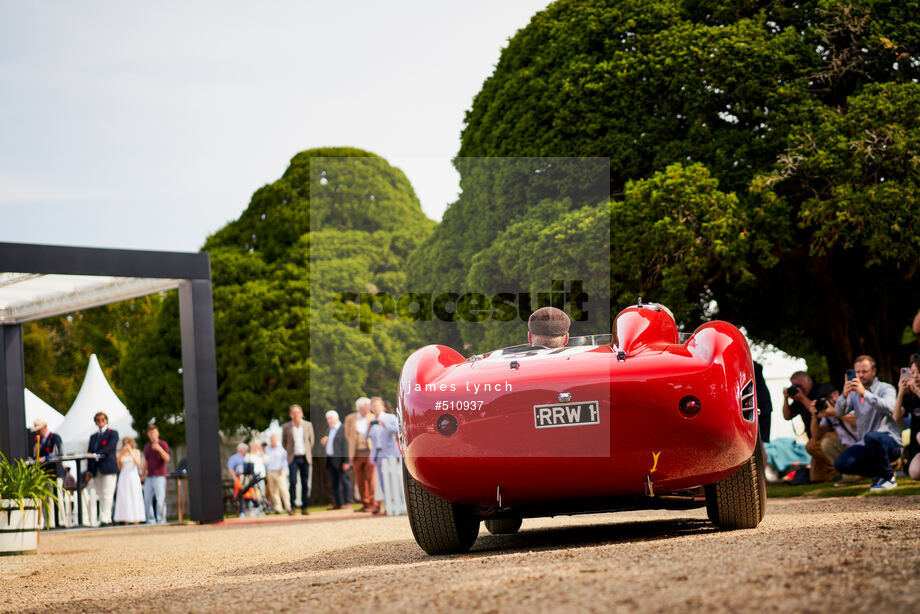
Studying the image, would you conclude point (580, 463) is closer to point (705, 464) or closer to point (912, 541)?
point (705, 464)

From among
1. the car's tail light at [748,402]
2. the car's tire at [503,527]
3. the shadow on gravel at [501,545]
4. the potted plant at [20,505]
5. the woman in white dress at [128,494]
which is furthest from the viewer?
the woman in white dress at [128,494]

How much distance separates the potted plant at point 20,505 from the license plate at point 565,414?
7.14m

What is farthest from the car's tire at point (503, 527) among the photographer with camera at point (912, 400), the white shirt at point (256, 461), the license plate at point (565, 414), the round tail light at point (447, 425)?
the white shirt at point (256, 461)

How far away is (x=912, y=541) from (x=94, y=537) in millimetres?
12620

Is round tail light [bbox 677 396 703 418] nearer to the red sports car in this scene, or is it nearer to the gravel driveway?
the red sports car

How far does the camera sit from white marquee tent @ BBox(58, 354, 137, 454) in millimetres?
23859

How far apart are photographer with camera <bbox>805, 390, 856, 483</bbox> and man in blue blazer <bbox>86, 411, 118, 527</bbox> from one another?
36.4ft

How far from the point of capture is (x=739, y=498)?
6.36m

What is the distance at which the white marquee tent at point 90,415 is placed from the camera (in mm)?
23859

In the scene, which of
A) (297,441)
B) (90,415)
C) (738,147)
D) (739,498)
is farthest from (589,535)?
(90,415)

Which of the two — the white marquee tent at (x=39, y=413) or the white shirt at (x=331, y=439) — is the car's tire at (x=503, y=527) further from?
the white marquee tent at (x=39, y=413)

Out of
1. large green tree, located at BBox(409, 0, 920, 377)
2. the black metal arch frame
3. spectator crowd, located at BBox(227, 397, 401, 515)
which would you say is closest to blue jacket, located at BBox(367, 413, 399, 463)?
spectator crowd, located at BBox(227, 397, 401, 515)

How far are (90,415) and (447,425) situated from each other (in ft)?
68.7

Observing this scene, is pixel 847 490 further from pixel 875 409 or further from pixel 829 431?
pixel 829 431
